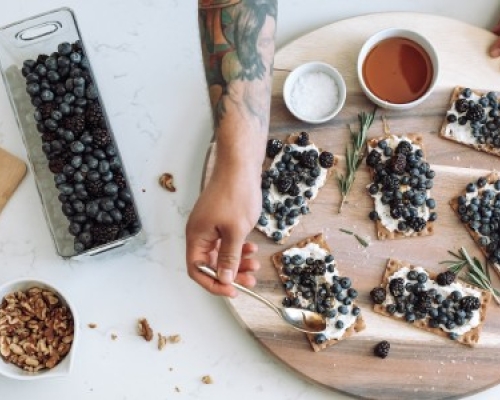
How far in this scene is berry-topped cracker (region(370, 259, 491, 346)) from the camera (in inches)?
61.2

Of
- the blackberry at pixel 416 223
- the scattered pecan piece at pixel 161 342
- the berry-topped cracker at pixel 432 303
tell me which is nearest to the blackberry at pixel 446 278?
the berry-topped cracker at pixel 432 303

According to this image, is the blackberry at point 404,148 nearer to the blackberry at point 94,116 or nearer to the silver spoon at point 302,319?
the silver spoon at point 302,319

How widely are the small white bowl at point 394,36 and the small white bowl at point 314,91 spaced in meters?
0.05

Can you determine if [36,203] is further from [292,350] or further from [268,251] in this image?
[292,350]

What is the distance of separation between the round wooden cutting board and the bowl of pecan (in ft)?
1.14

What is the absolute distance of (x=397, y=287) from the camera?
5.08 ft

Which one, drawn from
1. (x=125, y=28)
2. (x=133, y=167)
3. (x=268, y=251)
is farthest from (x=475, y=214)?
(x=125, y=28)

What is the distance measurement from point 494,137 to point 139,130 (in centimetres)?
76

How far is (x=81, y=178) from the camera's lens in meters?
1.54

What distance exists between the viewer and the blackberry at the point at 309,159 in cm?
158

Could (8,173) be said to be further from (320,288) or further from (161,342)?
(320,288)

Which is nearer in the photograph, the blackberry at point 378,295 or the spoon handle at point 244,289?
the spoon handle at point 244,289

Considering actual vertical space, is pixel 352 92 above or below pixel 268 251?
above

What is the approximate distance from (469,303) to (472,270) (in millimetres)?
75
